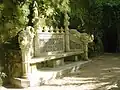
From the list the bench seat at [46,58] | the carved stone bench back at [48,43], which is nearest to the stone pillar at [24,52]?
the bench seat at [46,58]

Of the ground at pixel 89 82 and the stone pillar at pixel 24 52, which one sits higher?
the stone pillar at pixel 24 52

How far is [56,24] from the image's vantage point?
1081 centimetres

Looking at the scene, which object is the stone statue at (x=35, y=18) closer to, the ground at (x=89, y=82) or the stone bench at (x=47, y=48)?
the stone bench at (x=47, y=48)

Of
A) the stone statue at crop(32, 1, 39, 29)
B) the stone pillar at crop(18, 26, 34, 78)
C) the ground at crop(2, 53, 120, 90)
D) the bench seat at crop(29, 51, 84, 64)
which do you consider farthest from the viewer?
the stone statue at crop(32, 1, 39, 29)

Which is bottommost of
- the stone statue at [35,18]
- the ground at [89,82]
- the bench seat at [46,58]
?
the ground at [89,82]

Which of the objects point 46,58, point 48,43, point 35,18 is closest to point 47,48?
point 48,43

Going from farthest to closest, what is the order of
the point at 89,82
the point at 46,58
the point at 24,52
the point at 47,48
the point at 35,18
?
the point at 47,48
the point at 35,18
the point at 46,58
the point at 89,82
the point at 24,52

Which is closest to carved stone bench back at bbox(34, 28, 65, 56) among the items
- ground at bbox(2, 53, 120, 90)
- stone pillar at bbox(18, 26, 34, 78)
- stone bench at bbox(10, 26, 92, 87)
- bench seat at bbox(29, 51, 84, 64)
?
stone bench at bbox(10, 26, 92, 87)

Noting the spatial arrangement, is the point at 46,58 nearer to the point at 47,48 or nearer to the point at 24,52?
the point at 47,48

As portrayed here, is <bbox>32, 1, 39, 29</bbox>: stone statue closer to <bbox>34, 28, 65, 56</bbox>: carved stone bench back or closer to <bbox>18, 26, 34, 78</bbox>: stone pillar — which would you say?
<bbox>34, 28, 65, 56</bbox>: carved stone bench back

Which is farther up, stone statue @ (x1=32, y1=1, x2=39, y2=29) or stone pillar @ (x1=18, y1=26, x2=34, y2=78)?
stone statue @ (x1=32, y1=1, x2=39, y2=29)

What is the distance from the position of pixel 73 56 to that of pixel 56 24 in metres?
1.64

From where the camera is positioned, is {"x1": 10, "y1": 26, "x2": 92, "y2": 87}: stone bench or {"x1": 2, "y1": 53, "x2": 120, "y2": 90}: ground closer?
{"x1": 2, "y1": 53, "x2": 120, "y2": 90}: ground

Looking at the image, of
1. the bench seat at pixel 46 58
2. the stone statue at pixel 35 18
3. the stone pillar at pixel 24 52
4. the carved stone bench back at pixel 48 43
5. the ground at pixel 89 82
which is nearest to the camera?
the ground at pixel 89 82
